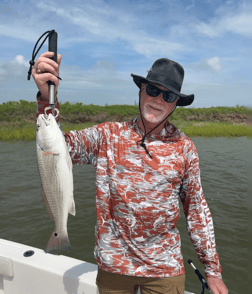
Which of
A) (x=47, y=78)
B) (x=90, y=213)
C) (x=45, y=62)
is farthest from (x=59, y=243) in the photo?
(x=90, y=213)

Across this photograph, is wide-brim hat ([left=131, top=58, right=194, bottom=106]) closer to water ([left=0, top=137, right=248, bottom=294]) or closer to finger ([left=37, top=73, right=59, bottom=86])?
finger ([left=37, top=73, right=59, bottom=86])

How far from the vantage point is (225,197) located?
1098cm

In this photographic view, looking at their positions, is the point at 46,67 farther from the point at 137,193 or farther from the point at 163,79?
the point at 137,193

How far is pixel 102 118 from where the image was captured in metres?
31.7

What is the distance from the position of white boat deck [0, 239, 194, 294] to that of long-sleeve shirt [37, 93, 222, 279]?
1.17 meters

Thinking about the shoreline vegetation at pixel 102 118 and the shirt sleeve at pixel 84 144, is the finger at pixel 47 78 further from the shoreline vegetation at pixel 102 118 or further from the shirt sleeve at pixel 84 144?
the shoreline vegetation at pixel 102 118

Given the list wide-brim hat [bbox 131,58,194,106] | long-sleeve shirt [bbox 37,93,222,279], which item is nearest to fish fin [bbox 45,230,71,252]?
long-sleeve shirt [bbox 37,93,222,279]

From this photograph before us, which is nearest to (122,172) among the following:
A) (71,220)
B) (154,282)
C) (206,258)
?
(154,282)

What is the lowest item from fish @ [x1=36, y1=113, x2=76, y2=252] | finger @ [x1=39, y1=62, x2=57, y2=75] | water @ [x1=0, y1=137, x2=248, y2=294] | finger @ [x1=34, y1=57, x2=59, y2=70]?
water @ [x1=0, y1=137, x2=248, y2=294]

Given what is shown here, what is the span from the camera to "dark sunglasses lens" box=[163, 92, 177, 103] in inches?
91.7

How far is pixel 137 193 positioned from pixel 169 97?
3.07 ft

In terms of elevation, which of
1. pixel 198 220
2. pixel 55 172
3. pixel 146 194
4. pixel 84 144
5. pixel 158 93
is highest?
pixel 158 93

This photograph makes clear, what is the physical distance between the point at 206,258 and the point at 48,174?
1716 mm

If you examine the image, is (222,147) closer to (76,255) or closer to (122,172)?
(76,255)
